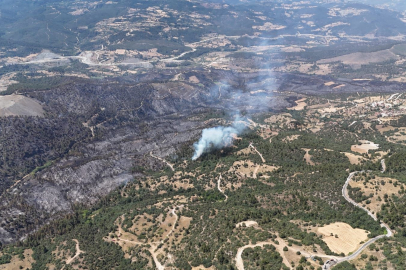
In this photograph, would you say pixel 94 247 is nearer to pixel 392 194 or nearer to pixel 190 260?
pixel 190 260

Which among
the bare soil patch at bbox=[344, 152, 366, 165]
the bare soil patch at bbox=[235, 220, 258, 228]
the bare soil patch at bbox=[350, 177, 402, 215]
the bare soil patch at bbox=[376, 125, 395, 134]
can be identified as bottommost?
the bare soil patch at bbox=[376, 125, 395, 134]

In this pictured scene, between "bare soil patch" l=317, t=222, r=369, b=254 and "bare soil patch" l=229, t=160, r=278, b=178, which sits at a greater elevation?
"bare soil patch" l=317, t=222, r=369, b=254

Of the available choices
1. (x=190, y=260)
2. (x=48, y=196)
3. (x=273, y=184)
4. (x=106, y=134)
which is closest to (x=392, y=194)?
(x=273, y=184)

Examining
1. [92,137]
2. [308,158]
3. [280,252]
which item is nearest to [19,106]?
[92,137]

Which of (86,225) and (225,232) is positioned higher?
(225,232)

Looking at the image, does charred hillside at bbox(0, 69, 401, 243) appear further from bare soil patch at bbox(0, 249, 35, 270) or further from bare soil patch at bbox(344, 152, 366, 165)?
bare soil patch at bbox(344, 152, 366, 165)

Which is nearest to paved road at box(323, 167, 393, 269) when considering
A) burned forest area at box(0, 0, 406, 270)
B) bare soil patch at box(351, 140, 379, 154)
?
burned forest area at box(0, 0, 406, 270)

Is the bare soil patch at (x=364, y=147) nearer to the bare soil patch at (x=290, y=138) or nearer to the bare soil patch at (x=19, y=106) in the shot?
the bare soil patch at (x=290, y=138)

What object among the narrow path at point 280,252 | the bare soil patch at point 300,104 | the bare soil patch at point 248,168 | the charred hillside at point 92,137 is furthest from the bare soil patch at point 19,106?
the bare soil patch at point 300,104
